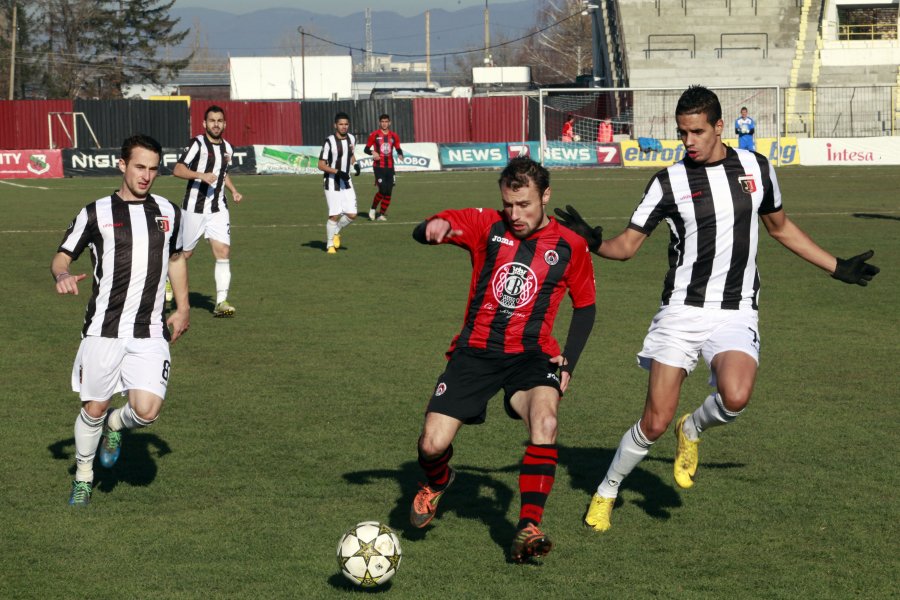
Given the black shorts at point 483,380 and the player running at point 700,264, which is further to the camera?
the player running at point 700,264

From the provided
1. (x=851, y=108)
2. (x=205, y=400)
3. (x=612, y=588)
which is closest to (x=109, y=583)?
(x=612, y=588)

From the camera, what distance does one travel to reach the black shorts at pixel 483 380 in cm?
596

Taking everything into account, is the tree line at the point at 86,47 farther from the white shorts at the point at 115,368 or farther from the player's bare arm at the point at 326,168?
the white shorts at the point at 115,368

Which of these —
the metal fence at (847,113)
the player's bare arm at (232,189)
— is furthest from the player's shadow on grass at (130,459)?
the metal fence at (847,113)

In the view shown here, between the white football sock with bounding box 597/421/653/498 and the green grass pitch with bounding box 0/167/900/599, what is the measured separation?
218 mm

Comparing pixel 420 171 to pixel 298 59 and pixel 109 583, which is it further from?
pixel 298 59

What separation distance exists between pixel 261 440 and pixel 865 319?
749cm

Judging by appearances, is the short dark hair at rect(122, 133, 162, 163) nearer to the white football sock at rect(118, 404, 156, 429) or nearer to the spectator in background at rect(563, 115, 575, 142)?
the white football sock at rect(118, 404, 156, 429)

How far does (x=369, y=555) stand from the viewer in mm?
5352

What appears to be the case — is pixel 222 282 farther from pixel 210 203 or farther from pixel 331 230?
pixel 331 230

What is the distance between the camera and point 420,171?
141 ft

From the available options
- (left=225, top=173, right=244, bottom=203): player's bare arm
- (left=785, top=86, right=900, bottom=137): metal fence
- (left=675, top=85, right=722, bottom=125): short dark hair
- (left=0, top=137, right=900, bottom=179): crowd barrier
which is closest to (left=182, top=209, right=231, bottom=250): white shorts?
(left=225, top=173, right=244, bottom=203): player's bare arm

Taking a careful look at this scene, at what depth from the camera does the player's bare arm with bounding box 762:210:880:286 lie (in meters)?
6.67

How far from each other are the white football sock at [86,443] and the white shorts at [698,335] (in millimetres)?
3212
